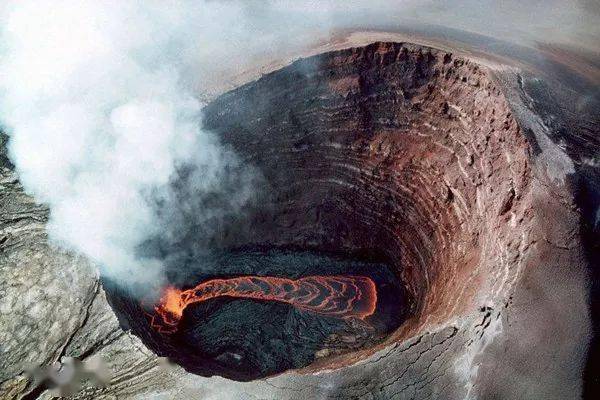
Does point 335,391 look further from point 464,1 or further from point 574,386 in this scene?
point 464,1

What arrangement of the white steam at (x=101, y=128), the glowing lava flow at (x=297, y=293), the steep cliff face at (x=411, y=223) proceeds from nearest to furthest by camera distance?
the steep cliff face at (x=411, y=223), the white steam at (x=101, y=128), the glowing lava flow at (x=297, y=293)

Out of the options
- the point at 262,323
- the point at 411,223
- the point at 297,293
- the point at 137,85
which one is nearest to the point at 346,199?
the point at 411,223

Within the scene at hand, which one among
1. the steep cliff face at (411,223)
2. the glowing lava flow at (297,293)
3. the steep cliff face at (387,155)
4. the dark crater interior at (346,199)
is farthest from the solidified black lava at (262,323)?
the steep cliff face at (387,155)

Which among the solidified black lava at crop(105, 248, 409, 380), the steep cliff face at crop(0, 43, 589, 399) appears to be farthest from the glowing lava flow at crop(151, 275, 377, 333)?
the steep cliff face at crop(0, 43, 589, 399)

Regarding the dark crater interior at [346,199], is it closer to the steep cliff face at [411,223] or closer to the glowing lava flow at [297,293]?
the steep cliff face at [411,223]

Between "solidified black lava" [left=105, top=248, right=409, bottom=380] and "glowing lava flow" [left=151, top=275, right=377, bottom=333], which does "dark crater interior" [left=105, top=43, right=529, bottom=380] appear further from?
"glowing lava flow" [left=151, top=275, right=377, bottom=333]

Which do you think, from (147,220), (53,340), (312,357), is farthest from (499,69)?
(53,340)
